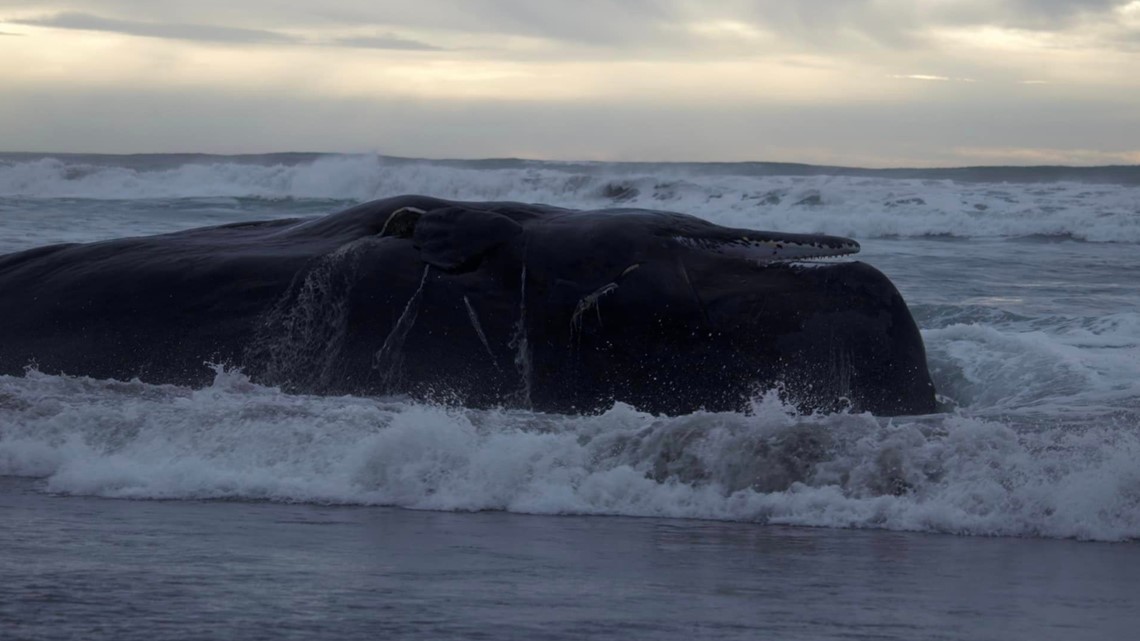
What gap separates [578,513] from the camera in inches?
292

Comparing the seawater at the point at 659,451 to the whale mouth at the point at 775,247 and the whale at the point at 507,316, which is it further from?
the whale mouth at the point at 775,247

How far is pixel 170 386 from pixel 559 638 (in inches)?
217

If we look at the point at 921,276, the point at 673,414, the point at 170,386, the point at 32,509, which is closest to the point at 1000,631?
the point at 673,414

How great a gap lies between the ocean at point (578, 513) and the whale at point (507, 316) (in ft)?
0.74

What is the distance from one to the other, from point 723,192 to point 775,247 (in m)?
34.7

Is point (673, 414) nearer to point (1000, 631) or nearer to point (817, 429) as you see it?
point (817, 429)

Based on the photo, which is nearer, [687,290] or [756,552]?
[756,552]

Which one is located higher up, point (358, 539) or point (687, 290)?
point (687, 290)

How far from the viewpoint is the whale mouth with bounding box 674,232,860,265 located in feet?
30.1

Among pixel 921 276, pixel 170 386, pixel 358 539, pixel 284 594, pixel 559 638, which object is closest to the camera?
pixel 559 638

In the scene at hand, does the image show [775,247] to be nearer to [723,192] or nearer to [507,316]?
[507,316]

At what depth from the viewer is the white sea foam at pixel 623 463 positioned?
7219 mm

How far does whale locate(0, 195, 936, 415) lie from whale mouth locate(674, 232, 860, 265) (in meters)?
0.01

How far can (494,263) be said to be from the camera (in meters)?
9.16
